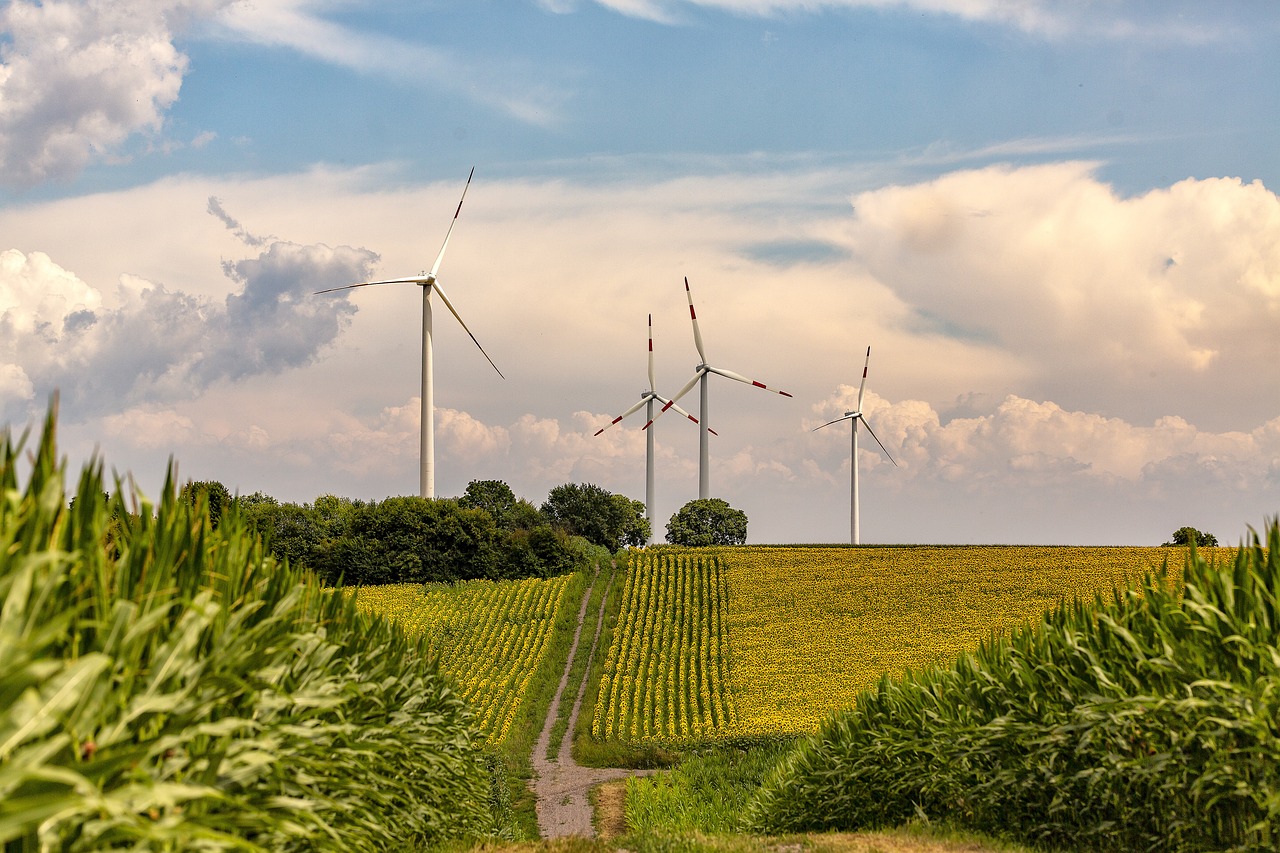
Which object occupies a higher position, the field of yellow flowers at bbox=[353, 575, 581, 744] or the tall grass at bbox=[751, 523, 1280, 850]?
the tall grass at bbox=[751, 523, 1280, 850]

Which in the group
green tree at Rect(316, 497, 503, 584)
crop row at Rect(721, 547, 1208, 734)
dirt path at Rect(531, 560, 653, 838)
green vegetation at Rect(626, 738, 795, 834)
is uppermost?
green tree at Rect(316, 497, 503, 584)

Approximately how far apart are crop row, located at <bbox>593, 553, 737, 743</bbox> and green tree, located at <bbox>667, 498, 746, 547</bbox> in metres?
34.9

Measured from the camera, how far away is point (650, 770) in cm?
3425

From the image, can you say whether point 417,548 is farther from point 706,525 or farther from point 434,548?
point 706,525

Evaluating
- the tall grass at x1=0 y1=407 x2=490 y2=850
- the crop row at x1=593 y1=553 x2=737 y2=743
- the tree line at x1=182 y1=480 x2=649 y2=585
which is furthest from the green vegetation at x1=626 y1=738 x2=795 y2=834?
the tree line at x1=182 y1=480 x2=649 y2=585

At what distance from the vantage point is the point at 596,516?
11844 centimetres

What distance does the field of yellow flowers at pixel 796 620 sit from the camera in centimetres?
4138

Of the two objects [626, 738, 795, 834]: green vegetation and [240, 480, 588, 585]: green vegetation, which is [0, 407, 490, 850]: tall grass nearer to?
[626, 738, 795, 834]: green vegetation

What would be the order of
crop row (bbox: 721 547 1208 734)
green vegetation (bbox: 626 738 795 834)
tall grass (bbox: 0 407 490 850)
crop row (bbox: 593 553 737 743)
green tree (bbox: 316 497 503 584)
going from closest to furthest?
tall grass (bbox: 0 407 490 850), green vegetation (bbox: 626 738 795 834), crop row (bbox: 593 553 737 743), crop row (bbox: 721 547 1208 734), green tree (bbox: 316 497 503 584)

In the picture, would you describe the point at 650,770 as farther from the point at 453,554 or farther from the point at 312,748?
the point at 453,554

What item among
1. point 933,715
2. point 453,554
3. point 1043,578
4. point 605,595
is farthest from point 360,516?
point 933,715

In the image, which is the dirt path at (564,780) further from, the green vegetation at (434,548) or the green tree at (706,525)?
the green tree at (706,525)

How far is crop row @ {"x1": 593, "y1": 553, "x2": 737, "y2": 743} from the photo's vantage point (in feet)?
129

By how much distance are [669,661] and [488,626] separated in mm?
12161
